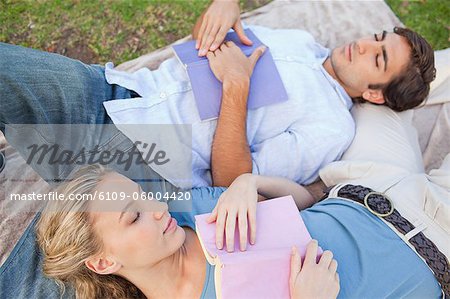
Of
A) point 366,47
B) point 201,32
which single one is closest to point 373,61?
point 366,47

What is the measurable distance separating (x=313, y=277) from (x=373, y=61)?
4.63 ft

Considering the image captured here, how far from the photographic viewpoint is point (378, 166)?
226 cm

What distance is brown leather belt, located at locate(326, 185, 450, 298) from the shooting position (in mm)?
1884

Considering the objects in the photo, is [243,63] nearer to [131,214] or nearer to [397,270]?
[131,214]

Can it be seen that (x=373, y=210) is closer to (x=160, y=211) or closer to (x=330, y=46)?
(x=160, y=211)

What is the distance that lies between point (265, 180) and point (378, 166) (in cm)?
59

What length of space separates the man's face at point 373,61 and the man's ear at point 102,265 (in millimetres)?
1661

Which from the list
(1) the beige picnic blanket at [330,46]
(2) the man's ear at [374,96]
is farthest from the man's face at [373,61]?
(1) the beige picnic blanket at [330,46]

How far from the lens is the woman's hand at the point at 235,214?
70.6 inches

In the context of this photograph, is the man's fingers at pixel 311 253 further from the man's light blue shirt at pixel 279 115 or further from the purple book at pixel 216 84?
the purple book at pixel 216 84

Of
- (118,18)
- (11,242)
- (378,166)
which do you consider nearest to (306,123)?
(378,166)

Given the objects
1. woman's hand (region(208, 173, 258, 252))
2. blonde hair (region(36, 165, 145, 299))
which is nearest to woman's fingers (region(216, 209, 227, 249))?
woman's hand (region(208, 173, 258, 252))

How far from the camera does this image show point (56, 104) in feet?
6.88

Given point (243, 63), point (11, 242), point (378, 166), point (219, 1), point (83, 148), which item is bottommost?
point (11, 242)
